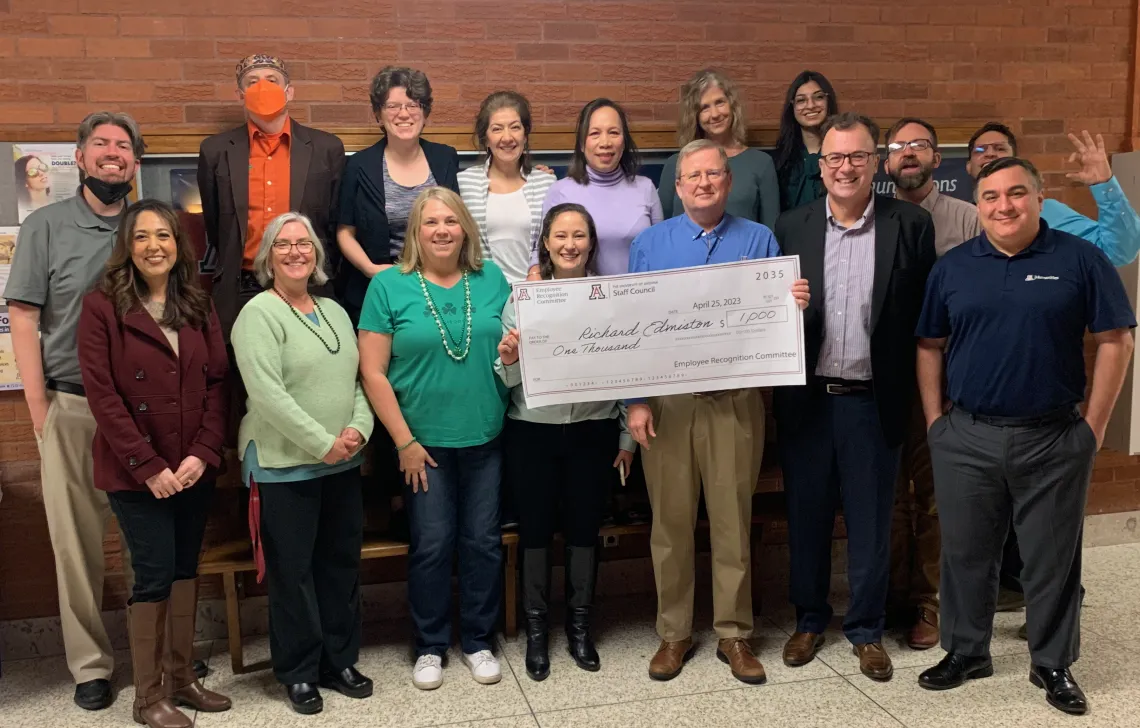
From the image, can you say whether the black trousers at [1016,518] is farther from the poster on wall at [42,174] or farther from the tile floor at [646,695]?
the poster on wall at [42,174]

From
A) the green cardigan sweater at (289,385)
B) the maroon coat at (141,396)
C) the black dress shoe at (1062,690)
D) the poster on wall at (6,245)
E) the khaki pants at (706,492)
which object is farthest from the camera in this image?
the poster on wall at (6,245)

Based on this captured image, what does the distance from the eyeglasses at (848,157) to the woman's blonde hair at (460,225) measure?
46.0 inches

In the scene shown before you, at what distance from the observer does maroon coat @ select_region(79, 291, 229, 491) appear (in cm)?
271

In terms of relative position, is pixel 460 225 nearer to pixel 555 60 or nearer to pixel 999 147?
pixel 555 60

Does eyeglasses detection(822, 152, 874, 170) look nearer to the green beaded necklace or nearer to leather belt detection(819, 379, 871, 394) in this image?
leather belt detection(819, 379, 871, 394)

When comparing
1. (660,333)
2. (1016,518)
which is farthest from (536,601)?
(1016,518)

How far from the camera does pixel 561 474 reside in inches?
128

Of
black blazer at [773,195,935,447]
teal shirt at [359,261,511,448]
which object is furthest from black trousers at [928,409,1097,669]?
teal shirt at [359,261,511,448]

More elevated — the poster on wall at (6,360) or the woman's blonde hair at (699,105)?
the woman's blonde hair at (699,105)

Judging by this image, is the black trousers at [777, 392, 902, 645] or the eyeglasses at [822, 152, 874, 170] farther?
the black trousers at [777, 392, 902, 645]

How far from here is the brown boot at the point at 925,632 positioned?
342 centimetres

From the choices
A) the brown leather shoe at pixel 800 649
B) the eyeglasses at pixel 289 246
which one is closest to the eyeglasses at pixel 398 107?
the eyeglasses at pixel 289 246

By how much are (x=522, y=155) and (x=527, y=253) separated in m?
0.35

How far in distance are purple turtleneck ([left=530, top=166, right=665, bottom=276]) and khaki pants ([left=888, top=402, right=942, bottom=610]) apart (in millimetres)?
1247
